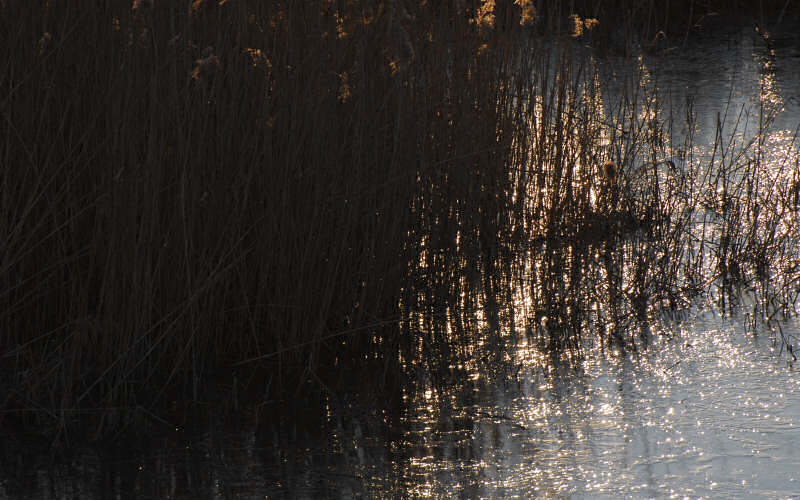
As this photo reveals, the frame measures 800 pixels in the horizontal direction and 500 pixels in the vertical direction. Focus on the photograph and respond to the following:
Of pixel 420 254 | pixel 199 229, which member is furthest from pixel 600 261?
pixel 199 229

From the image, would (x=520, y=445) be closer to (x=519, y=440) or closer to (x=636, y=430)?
(x=519, y=440)

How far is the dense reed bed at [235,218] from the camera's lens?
2668 mm

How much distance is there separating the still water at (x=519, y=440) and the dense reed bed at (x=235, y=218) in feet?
0.57

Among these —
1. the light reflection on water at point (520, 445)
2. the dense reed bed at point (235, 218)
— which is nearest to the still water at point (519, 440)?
the light reflection on water at point (520, 445)

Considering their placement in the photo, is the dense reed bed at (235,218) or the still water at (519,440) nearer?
the still water at (519,440)

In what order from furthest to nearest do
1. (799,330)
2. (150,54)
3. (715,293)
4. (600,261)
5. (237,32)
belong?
(600,261)
(715,293)
(799,330)
(237,32)
(150,54)

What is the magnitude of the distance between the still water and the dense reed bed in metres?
0.17

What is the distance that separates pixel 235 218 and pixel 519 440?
3.18 feet

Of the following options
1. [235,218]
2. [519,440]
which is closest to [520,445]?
[519,440]

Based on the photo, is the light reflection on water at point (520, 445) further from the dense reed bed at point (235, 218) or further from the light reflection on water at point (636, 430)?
the dense reed bed at point (235, 218)

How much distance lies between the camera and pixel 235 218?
2.84 metres

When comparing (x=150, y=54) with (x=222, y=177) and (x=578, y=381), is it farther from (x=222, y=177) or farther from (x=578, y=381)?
(x=578, y=381)

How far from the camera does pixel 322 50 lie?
302cm

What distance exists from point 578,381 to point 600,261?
3.56 ft
